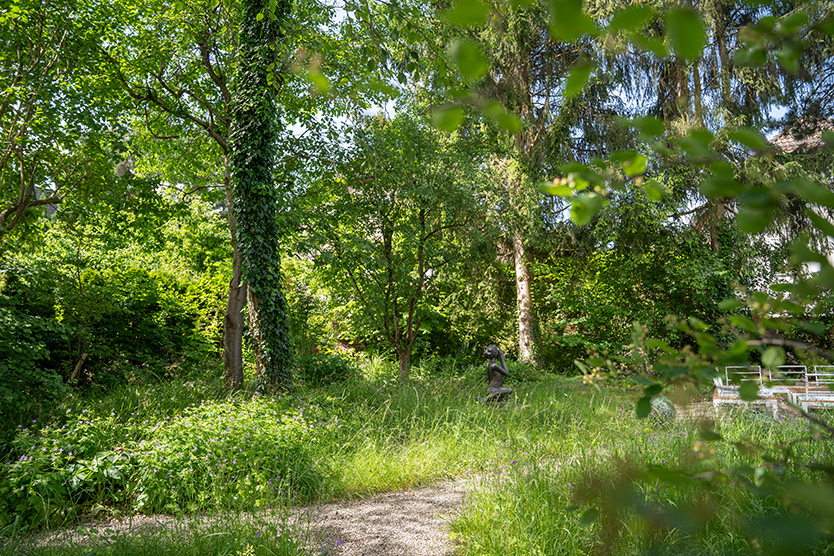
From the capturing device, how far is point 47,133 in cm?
597

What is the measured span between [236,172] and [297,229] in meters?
1.10

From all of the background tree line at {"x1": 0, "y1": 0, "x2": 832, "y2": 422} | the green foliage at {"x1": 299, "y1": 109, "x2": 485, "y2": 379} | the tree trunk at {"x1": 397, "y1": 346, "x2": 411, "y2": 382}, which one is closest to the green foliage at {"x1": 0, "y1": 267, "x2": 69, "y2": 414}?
the background tree line at {"x1": 0, "y1": 0, "x2": 832, "y2": 422}

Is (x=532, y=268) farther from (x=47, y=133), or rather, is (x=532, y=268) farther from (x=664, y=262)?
(x=47, y=133)

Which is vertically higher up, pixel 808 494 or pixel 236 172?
pixel 236 172

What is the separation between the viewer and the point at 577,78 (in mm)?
728

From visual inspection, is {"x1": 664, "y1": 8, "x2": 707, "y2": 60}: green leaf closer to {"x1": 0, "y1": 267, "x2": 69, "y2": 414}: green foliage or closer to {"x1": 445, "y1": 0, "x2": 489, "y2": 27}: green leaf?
{"x1": 445, "y1": 0, "x2": 489, "y2": 27}: green leaf

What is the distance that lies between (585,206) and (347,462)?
4227 millimetres

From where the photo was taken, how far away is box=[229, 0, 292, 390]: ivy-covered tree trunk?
662 cm

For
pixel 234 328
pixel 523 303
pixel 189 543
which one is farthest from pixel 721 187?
pixel 523 303

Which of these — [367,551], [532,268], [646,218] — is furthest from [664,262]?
[367,551]

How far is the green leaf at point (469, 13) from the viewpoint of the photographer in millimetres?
636

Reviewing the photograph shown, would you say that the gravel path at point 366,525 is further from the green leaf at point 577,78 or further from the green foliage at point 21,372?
the green leaf at point 577,78

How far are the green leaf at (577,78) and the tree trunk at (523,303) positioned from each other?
10846mm

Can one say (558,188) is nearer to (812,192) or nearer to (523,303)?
(812,192)
